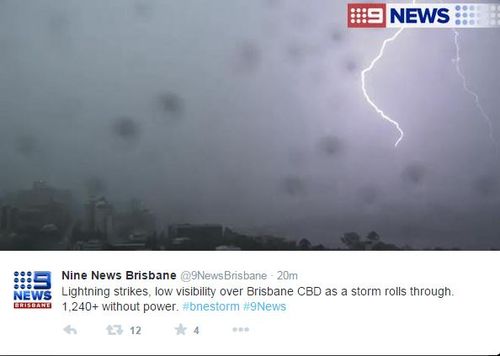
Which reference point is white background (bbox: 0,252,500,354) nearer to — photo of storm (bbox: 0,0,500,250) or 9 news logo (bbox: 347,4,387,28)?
photo of storm (bbox: 0,0,500,250)

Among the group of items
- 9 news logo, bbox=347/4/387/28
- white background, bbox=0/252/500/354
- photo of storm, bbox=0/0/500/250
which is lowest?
white background, bbox=0/252/500/354

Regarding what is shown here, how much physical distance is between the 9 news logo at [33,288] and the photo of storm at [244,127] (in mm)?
118

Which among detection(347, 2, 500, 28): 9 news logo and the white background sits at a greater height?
detection(347, 2, 500, 28): 9 news logo

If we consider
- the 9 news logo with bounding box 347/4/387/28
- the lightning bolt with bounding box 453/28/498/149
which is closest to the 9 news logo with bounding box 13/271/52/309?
the 9 news logo with bounding box 347/4/387/28

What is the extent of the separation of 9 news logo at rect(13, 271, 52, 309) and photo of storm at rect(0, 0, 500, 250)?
0.12 meters

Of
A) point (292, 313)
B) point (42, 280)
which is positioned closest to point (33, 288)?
point (42, 280)

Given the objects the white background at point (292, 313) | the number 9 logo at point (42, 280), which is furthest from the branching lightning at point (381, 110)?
the number 9 logo at point (42, 280)

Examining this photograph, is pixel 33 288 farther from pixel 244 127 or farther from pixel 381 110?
pixel 381 110

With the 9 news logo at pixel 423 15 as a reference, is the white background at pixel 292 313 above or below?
below

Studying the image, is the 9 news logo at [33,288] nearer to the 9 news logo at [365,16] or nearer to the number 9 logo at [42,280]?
the number 9 logo at [42,280]

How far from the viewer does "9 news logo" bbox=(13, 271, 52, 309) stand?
A: 2346mm

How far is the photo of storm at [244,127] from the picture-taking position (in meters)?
2.32

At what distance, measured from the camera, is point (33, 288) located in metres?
2.35

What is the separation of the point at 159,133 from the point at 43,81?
0.47 metres
